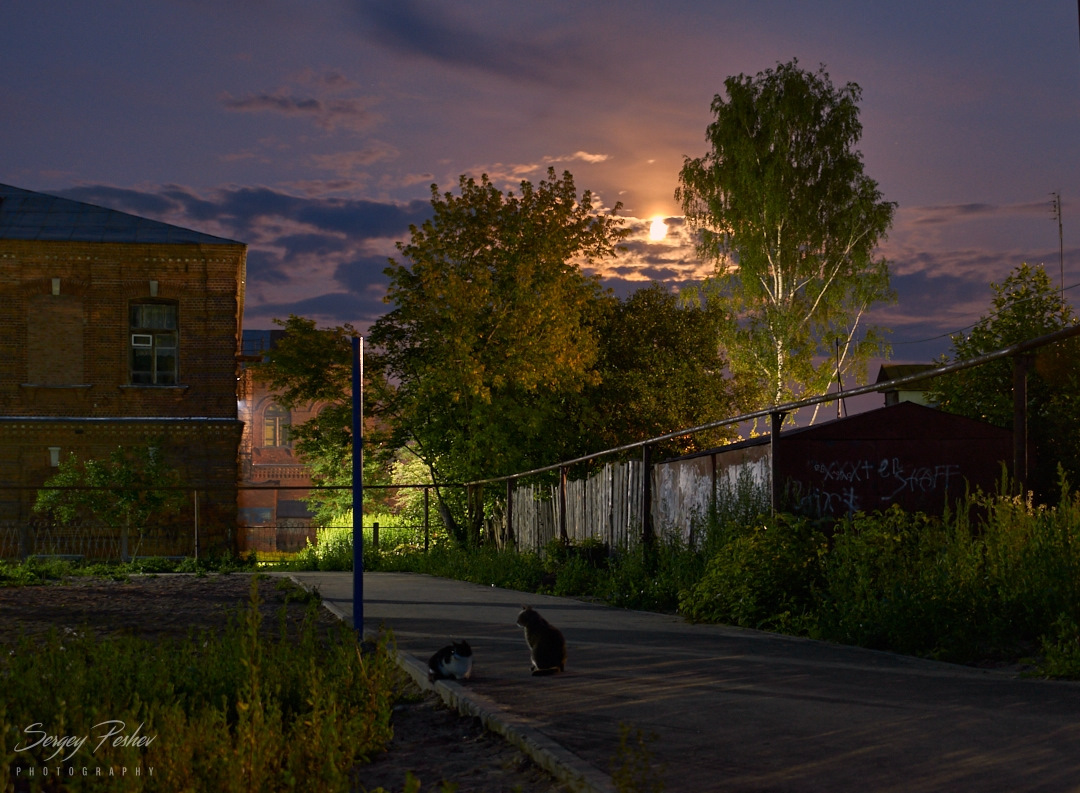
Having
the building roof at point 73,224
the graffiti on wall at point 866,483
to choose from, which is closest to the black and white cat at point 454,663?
the graffiti on wall at point 866,483

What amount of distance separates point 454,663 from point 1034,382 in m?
15.0

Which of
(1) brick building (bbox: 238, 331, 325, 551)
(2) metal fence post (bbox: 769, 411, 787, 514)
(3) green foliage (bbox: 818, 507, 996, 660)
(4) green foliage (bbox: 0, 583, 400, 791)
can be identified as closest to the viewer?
(4) green foliage (bbox: 0, 583, 400, 791)

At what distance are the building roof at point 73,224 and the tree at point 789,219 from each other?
17449mm

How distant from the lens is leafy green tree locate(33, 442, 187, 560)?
28.7 metres

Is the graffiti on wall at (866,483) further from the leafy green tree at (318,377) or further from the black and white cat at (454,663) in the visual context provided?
the leafy green tree at (318,377)

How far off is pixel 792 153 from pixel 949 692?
34.0 metres

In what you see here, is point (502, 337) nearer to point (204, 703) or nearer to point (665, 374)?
point (665, 374)

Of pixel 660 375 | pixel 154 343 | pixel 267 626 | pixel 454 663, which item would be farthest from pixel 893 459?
pixel 154 343

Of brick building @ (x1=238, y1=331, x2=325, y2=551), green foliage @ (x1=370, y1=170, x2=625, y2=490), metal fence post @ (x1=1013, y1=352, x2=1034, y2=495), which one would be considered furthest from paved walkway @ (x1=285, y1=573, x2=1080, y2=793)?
brick building @ (x1=238, y1=331, x2=325, y2=551)

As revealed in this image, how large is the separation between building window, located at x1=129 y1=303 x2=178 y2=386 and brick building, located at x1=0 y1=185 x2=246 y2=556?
0.10ft

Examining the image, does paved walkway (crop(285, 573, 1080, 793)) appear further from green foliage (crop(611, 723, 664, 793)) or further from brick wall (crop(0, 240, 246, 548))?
brick wall (crop(0, 240, 246, 548))

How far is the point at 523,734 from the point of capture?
5098mm

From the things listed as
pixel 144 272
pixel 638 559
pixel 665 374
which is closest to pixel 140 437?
pixel 144 272

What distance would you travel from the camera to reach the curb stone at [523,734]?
4254 millimetres
